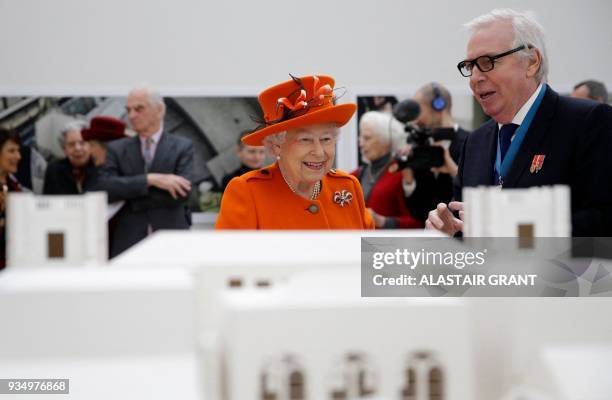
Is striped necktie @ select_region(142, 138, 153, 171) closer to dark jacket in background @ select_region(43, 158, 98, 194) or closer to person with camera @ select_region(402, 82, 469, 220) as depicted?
dark jacket in background @ select_region(43, 158, 98, 194)

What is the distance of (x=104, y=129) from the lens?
3414mm

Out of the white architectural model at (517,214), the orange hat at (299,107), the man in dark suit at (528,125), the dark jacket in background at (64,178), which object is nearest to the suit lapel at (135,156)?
the dark jacket in background at (64,178)

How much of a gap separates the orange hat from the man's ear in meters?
0.42

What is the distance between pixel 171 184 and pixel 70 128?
1271 millimetres

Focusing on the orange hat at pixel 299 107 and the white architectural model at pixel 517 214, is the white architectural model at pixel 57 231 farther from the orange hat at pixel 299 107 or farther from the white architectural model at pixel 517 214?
the white architectural model at pixel 517 214

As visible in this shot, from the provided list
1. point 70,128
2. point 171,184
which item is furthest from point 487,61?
point 70,128

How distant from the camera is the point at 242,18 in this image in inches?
128

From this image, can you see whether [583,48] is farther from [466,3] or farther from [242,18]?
[242,18]

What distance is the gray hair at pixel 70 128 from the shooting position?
365cm

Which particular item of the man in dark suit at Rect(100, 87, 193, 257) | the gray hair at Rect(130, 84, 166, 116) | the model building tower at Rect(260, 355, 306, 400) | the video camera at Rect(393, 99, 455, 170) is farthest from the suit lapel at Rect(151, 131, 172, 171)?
the model building tower at Rect(260, 355, 306, 400)

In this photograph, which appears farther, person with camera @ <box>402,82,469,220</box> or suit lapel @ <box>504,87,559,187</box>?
person with camera @ <box>402,82,469,220</box>

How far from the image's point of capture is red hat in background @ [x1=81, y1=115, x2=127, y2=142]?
333cm

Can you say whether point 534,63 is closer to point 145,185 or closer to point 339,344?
point 339,344

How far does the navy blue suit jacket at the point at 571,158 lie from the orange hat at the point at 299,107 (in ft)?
1.17
